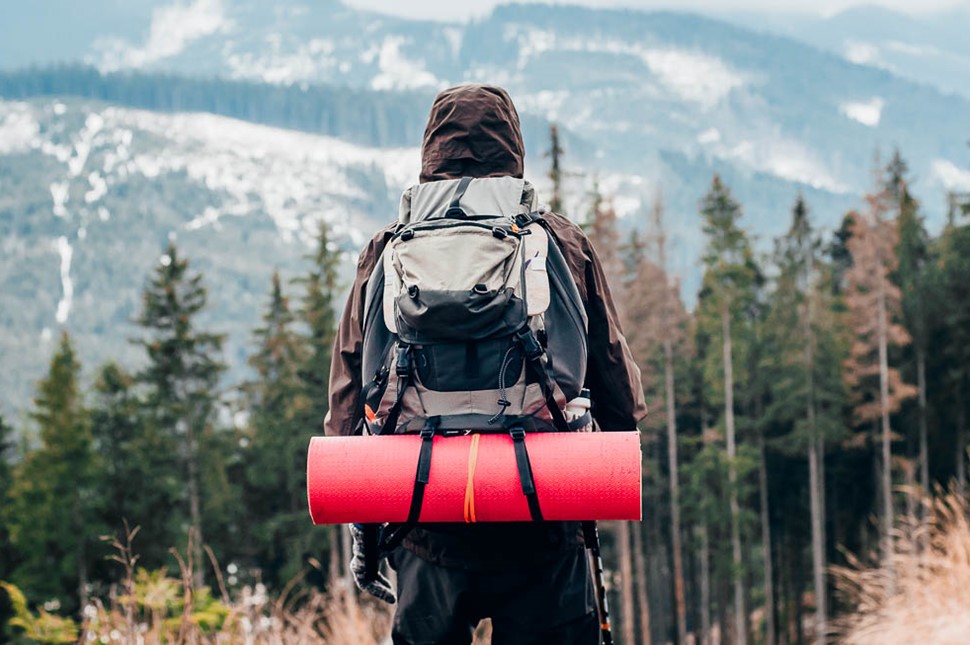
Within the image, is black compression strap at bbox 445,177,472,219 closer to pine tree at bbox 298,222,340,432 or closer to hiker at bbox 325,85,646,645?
hiker at bbox 325,85,646,645

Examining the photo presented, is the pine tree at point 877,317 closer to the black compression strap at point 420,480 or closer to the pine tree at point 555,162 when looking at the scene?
the pine tree at point 555,162

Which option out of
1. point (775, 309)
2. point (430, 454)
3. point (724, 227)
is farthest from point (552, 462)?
point (775, 309)

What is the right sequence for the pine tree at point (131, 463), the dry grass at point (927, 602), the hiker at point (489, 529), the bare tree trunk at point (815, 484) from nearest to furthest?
the hiker at point (489, 529)
the dry grass at point (927, 602)
the pine tree at point (131, 463)
the bare tree trunk at point (815, 484)

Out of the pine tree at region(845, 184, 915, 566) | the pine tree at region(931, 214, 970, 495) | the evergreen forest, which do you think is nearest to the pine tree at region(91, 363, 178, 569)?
the evergreen forest

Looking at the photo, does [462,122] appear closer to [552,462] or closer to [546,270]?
[546,270]

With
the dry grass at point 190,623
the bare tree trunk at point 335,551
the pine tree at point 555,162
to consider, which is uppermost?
the pine tree at point 555,162

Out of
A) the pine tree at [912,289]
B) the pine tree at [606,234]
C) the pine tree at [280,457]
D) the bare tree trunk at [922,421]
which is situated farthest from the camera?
the pine tree at [912,289]

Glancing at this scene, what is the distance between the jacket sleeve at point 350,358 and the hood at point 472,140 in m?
0.27

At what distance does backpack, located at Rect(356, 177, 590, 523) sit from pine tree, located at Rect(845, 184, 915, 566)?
31.5 m

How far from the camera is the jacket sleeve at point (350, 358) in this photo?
125 inches

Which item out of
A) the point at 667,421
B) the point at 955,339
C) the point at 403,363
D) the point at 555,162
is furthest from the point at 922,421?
the point at 403,363

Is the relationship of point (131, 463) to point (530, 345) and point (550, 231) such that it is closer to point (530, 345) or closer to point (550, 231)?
point (550, 231)

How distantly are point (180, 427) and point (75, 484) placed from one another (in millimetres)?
4397

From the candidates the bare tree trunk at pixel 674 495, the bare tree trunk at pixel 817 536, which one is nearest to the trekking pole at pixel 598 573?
the bare tree trunk at pixel 817 536
